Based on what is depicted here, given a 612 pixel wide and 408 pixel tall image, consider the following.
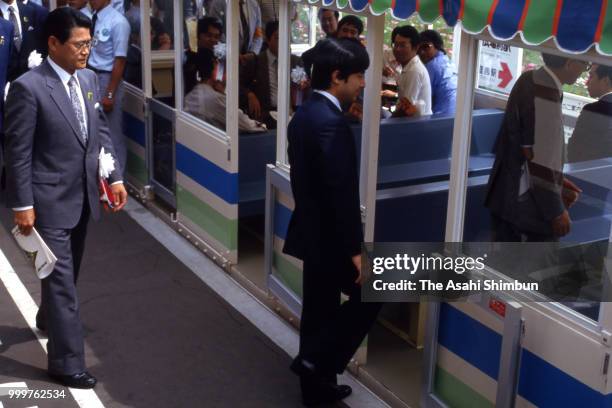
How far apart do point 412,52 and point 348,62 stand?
9.23ft

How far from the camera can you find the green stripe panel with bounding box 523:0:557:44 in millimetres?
2816

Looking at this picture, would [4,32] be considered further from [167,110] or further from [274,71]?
[274,71]

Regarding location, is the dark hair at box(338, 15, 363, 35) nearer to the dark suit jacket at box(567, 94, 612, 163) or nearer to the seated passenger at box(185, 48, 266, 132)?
the seated passenger at box(185, 48, 266, 132)

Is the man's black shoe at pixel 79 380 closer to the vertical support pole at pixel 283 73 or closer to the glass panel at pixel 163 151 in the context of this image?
the vertical support pole at pixel 283 73

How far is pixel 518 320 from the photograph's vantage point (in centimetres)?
329

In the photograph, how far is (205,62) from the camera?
575 centimetres

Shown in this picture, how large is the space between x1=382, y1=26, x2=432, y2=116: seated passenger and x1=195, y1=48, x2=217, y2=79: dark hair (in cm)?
131

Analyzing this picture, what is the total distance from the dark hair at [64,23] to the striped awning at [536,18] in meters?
1.54

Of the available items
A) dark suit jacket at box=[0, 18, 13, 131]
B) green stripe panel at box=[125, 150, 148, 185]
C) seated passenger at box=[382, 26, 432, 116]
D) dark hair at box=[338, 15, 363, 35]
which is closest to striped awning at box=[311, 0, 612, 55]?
dark hair at box=[338, 15, 363, 35]

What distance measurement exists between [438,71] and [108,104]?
260 centimetres

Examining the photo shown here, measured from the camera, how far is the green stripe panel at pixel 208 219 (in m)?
5.60

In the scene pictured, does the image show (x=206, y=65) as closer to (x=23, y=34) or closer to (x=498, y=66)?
(x=23, y=34)

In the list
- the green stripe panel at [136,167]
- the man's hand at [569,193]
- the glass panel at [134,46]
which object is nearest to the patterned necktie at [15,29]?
the glass panel at [134,46]

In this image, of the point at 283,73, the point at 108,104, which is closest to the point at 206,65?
the point at 283,73
